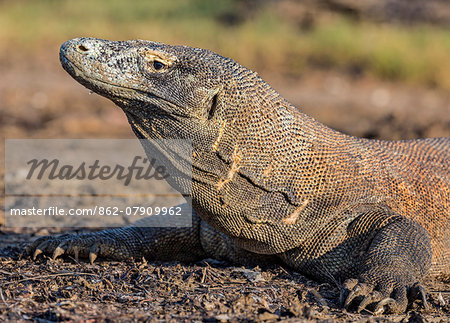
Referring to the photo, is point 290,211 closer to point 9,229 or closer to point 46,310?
point 46,310

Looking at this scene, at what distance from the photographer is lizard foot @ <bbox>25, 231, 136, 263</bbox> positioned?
5.40 m

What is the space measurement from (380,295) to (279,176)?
3.26 ft

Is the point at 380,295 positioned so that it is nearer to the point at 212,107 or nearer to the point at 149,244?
the point at 212,107

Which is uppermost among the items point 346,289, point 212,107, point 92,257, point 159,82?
point 159,82

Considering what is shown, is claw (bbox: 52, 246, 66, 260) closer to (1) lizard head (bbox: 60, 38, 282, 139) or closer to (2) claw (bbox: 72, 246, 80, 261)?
(2) claw (bbox: 72, 246, 80, 261)

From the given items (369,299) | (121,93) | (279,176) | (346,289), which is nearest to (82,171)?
(121,93)

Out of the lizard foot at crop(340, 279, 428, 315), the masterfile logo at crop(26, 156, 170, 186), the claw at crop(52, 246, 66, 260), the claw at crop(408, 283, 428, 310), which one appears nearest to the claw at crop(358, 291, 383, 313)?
the lizard foot at crop(340, 279, 428, 315)

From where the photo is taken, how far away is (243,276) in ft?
15.8

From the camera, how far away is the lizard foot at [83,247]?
540 centimetres

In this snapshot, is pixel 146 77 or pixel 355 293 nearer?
pixel 355 293

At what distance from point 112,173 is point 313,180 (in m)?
5.40

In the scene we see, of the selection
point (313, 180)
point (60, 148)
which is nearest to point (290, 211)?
point (313, 180)

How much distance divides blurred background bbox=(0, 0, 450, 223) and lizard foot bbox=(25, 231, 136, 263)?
6969mm

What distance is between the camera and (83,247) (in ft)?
17.9
